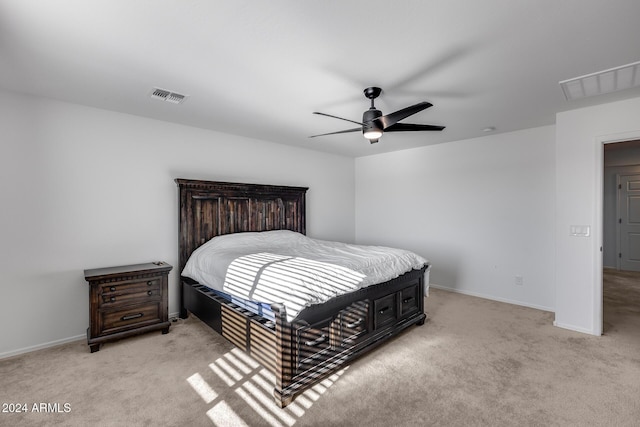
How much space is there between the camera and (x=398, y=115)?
8.09 ft

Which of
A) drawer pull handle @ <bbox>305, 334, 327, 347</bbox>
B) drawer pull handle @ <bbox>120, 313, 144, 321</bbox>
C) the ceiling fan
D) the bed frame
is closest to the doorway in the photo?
the bed frame

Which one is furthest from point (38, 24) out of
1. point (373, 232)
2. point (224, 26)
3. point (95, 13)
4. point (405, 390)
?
point (373, 232)

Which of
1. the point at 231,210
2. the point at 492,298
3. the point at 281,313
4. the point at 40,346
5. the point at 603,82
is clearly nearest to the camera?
the point at 281,313

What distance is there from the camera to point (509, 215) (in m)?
4.41

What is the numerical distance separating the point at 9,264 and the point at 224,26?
309 cm

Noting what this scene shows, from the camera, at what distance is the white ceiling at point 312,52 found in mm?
1694

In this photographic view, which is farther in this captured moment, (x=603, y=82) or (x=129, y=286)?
(x=129, y=286)

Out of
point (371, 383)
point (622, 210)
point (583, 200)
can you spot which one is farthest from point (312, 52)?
point (622, 210)

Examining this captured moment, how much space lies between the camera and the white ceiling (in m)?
1.69

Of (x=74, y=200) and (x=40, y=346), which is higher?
(x=74, y=200)

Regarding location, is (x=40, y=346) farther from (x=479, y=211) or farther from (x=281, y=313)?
(x=479, y=211)

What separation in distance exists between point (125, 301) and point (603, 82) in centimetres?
509

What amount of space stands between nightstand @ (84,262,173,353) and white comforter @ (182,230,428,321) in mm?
467

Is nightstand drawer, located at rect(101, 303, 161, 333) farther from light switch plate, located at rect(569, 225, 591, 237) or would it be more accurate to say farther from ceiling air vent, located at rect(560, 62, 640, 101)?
light switch plate, located at rect(569, 225, 591, 237)
